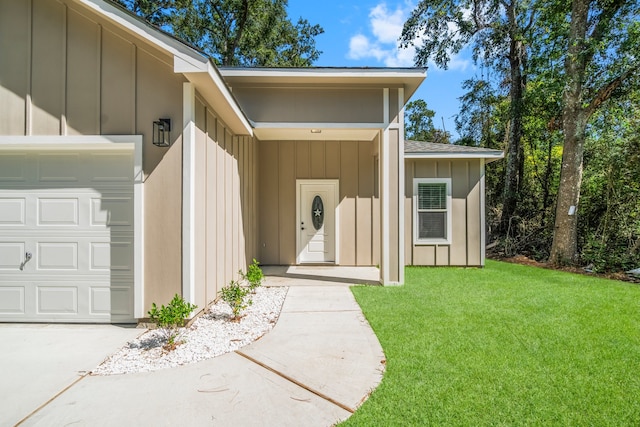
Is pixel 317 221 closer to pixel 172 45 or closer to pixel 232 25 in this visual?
pixel 172 45

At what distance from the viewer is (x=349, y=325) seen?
397 centimetres

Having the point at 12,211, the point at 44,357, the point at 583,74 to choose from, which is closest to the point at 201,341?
the point at 44,357

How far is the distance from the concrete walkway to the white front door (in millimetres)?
4645

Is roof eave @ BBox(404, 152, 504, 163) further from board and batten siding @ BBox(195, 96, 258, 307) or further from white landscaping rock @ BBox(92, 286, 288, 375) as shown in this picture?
white landscaping rock @ BBox(92, 286, 288, 375)

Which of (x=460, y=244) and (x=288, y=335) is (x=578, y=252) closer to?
(x=460, y=244)

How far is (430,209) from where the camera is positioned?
801cm

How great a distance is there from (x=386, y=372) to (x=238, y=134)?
484cm

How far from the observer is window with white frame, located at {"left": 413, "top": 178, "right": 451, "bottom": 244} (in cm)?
799

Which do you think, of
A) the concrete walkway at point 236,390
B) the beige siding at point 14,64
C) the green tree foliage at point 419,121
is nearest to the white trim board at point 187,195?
the concrete walkway at point 236,390

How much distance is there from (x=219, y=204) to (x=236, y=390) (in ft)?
9.97

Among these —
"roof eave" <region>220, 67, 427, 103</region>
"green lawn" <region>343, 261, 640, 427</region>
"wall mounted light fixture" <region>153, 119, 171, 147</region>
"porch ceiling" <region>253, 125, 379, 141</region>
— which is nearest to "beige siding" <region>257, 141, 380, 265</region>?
"porch ceiling" <region>253, 125, 379, 141</region>

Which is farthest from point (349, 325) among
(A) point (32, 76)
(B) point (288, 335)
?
(A) point (32, 76)

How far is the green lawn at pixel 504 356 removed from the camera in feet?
7.30

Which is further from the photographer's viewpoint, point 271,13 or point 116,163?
point 271,13
